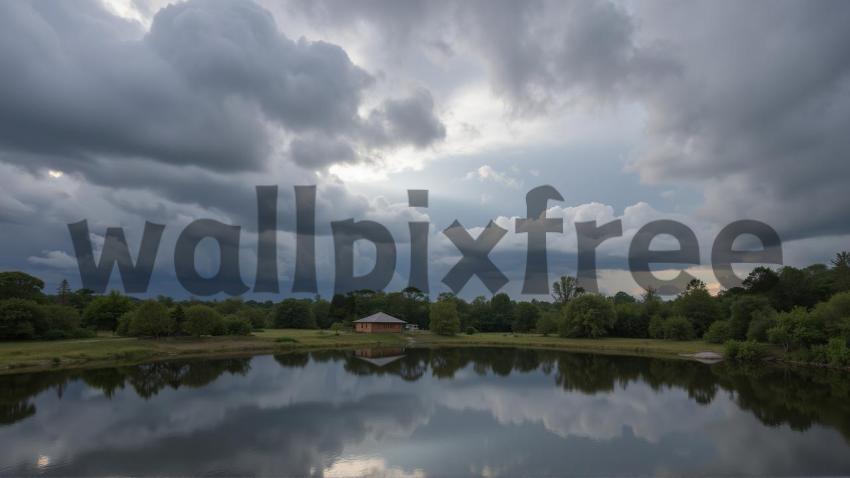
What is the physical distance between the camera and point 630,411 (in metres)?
24.7

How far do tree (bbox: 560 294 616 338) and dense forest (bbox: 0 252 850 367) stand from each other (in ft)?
0.47

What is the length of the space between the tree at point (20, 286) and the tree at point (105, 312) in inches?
236

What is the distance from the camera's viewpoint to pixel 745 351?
151 ft

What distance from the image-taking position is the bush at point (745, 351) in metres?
46.2

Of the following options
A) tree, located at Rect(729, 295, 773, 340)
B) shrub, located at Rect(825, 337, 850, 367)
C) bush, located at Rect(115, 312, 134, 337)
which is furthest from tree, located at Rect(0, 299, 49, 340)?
tree, located at Rect(729, 295, 773, 340)

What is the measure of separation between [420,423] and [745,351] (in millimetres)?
40203

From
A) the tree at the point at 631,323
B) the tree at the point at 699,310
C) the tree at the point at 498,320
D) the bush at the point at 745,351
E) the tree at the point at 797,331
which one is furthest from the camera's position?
the tree at the point at 498,320

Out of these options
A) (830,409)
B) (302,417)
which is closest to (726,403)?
(830,409)

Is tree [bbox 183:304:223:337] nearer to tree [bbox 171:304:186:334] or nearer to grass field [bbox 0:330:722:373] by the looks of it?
tree [bbox 171:304:186:334]

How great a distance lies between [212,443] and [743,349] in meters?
48.7

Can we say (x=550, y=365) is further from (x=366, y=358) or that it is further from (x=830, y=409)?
(x=830, y=409)

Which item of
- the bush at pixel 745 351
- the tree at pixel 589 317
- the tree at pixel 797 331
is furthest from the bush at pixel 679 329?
the tree at pixel 797 331

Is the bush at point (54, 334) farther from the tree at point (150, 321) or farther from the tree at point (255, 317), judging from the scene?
the tree at point (255, 317)

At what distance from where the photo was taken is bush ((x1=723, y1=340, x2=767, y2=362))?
46250 millimetres
